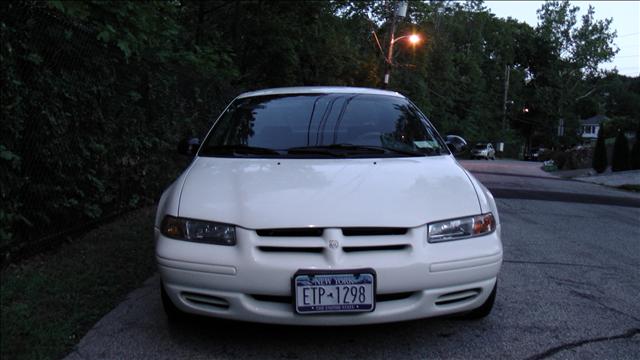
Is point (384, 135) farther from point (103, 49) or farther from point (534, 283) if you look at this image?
point (103, 49)

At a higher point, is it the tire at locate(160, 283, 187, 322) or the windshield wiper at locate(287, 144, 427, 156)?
the windshield wiper at locate(287, 144, 427, 156)

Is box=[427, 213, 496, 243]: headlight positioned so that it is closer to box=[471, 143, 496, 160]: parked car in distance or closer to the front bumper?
the front bumper

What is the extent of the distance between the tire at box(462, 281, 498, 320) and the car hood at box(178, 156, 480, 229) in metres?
0.63

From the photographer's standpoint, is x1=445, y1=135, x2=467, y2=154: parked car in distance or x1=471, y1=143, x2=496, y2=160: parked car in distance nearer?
x1=445, y1=135, x2=467, y2=154: parked car in distance

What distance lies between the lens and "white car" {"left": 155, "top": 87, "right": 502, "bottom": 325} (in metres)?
2.80

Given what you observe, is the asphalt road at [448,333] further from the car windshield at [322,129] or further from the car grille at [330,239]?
the car windshield at [322,129]

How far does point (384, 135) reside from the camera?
4.06 m

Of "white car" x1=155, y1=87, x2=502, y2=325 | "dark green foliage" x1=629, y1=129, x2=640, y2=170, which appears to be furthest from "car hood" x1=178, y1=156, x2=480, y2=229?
"dark green foliage" x1=629, y1=129, x2=640, y2=170

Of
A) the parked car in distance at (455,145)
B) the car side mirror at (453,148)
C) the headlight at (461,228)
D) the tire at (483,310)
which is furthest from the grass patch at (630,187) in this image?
the headlight at (461,228)

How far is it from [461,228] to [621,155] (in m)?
22.2

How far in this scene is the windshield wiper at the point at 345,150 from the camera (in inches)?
148

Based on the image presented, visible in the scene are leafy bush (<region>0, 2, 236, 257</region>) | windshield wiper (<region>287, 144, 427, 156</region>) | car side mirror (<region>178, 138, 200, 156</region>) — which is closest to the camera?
windshield wiper (<region>287, 144, 427, 156</region>)

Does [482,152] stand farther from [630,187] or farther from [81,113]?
[81,113]

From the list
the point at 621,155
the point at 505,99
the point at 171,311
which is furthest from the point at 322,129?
the point at 505,99
